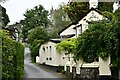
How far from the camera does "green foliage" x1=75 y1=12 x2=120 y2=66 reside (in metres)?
10.5

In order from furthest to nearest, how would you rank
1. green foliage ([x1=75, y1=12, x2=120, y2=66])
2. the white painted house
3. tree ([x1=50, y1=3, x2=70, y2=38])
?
tree ([x1=50, y1=3, x2=70, y2=38]), the white painted house, green foliage ([x1=75, y1=12, x2=120, y2=66])

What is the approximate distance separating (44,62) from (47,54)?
1341mm

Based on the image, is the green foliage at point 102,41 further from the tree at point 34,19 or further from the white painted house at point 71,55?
the tree at point 34,19

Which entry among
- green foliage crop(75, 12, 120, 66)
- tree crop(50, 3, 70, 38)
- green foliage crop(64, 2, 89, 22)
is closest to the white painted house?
green foliage crop(75, 12, 120, 66)

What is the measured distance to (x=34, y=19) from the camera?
43312mm

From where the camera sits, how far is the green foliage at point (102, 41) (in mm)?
10516

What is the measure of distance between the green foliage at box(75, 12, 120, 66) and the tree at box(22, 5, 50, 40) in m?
30.2

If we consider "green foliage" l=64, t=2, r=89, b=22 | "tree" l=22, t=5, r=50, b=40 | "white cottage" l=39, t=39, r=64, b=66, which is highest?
"tree" l=22, t=5, r=50, b=40

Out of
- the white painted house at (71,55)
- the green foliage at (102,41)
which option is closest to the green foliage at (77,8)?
the white painted house at (71,55)

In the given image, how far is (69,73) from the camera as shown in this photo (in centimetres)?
1875

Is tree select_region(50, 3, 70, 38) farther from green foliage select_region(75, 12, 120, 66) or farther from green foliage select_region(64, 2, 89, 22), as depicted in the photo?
green foliage select_region(75, 12, 120, 66)

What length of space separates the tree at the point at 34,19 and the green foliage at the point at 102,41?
99.2ft

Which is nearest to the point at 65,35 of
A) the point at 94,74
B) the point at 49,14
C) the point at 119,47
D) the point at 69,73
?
the point at 69,73

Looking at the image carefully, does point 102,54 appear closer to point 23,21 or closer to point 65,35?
point 65,35
